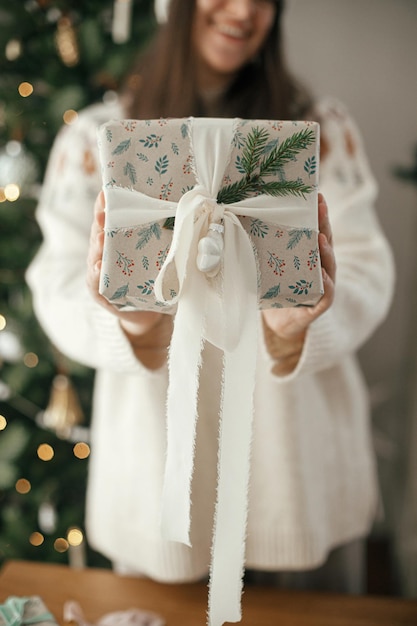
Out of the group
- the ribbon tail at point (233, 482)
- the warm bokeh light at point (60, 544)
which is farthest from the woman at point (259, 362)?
the warm bokeh light at point (60, 544)

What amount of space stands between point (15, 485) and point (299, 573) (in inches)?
23.8

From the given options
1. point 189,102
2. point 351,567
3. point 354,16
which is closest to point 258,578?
point 351,567

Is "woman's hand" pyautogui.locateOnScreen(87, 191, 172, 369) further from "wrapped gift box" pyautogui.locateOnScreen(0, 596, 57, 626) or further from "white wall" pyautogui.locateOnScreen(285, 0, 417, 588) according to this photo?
"white wall" pyautogui.locateOnScreen(285, 0, 417, 588)

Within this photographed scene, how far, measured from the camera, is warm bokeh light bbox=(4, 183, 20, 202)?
3.76 ft

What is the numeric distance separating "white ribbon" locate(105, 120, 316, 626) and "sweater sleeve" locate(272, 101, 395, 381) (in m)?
0.21

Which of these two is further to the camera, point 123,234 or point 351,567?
point 351,567

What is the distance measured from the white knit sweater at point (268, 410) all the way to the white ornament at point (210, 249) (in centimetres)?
25

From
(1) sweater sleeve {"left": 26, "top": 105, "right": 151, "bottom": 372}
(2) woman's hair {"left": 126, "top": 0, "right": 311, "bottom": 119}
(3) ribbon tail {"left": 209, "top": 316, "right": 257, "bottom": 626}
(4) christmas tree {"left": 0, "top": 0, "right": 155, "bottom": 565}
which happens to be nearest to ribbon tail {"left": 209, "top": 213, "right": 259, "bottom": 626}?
(3) ribbon tail {"left": 209, "top": 316, "right": 257, "bottom": 626}

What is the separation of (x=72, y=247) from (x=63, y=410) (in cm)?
47

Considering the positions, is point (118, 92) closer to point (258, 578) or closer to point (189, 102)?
point (189, 102)

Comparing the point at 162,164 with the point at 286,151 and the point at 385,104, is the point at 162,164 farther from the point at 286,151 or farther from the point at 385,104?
the point at 385,104

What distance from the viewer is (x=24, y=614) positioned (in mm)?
Result: 608

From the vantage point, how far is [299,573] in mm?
895

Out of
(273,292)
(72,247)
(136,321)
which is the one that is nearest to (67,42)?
(72,247)
